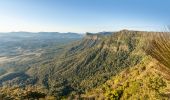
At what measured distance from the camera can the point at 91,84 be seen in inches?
5728

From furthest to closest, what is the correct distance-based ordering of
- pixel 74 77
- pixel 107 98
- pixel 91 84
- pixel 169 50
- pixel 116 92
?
pixel 74 77 < pixel 91 84 < pixel 116 92 < pixel 107 98 < pixel 169 50

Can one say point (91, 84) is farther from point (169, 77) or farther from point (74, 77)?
point (169, 77)

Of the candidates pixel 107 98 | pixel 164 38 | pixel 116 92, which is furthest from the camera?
pixel 116 92

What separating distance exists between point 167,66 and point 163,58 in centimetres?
10

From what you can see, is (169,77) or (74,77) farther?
(74,77)

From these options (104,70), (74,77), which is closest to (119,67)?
(104,70)

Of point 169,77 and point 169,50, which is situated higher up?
point 169,50

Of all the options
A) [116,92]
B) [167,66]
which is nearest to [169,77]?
[167,66]

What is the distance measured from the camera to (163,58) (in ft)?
9.28

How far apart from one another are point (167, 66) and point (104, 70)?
194m

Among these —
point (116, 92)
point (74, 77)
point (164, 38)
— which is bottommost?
point (74, 77)

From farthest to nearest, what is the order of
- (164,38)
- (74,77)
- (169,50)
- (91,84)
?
(74,77), (91,84), (164,38), (169,50)

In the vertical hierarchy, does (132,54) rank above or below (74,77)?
above

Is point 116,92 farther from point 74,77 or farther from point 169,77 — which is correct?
point 74,77
